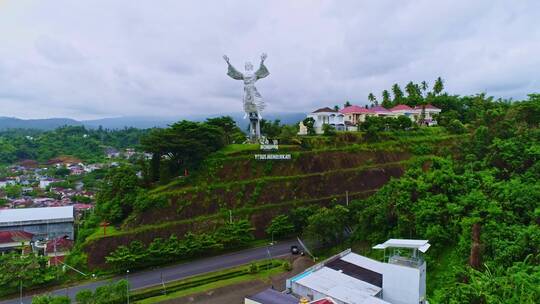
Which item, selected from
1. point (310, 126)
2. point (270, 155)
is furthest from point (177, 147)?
point (310, 126)

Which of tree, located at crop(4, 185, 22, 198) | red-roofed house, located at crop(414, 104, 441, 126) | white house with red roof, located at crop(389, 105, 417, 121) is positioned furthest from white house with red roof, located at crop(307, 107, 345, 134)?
tree, located at crop(4, 185, 22, 198)

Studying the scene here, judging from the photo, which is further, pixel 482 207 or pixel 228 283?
pixel 228 283

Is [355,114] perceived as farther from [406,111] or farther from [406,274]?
[406,274]

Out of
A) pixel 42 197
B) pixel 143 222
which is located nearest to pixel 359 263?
pixel 143 222

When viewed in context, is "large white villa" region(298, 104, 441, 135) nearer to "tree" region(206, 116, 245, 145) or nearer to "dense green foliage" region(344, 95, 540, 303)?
"tree" region(206, 116, 245, 145)

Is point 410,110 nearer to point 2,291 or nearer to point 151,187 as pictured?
point 151,187
